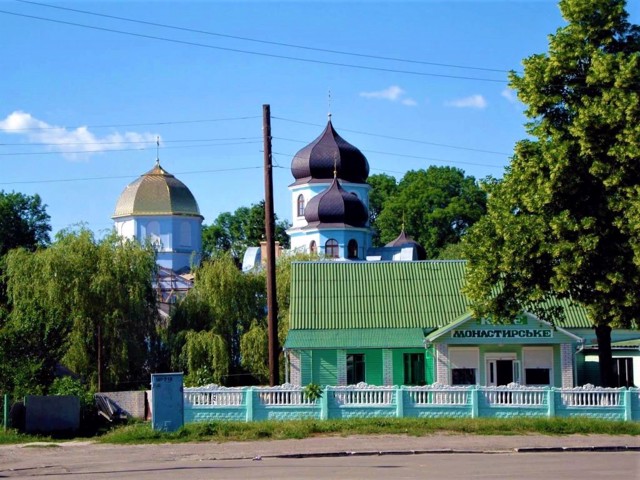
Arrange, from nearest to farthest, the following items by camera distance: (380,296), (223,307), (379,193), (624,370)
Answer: (624,370)
(380,296)
(223,307)
(379,193)

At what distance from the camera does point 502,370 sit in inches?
1419

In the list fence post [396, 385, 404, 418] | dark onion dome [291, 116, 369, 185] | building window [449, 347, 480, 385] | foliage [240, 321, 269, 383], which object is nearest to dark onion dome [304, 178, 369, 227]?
dark onion dome [291, 116, 369, 185]

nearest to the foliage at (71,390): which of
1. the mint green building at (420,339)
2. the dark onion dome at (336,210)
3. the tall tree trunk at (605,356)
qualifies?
the mint green building at (420,339)

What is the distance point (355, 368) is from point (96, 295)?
13501mm

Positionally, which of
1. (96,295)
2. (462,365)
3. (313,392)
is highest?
(96,295)

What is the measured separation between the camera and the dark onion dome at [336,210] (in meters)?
72.4

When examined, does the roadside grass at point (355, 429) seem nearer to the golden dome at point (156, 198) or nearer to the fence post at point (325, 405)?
the fence post at point (325, 405)

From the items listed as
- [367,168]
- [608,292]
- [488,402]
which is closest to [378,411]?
[488,402]

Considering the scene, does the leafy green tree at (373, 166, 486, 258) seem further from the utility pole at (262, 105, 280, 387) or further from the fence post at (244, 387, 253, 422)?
the fence post at (244, 387, 253, 422)

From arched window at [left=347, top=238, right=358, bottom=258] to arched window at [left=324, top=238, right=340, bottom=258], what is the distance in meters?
0.88

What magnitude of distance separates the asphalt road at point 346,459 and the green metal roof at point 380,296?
12525mm

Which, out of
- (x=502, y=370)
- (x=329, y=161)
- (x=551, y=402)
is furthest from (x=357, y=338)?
(x=329, y=161)

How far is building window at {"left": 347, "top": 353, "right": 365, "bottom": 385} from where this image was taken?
1456 inches

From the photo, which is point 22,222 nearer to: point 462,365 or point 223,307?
point 223,307
